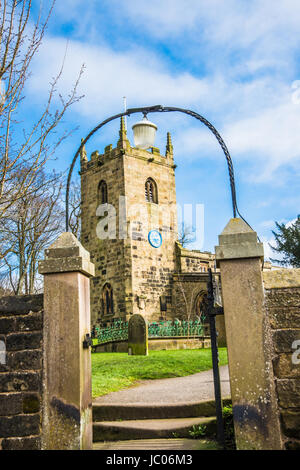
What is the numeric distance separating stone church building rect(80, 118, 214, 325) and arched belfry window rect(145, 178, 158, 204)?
0.14ft

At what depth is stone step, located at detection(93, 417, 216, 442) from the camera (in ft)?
17.5

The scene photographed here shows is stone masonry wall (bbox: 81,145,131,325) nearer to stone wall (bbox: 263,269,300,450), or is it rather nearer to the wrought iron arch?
the wrought iron arch

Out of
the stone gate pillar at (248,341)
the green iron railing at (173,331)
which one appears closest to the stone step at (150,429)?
the stone gate pillar at (248,341)

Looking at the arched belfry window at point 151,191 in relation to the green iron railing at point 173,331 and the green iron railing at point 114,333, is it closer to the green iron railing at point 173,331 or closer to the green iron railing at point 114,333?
the green iron railing at point 114,333

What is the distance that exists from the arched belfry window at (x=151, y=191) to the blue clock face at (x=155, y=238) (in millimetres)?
2058

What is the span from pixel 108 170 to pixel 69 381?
2193cm

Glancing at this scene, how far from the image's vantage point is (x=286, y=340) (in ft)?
14.9

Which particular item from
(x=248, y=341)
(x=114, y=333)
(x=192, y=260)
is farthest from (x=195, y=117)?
(x=192, y=260)

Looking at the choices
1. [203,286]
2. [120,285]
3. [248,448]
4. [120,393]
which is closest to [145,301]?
[120,285]

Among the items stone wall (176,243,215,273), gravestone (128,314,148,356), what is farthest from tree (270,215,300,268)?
gravestone (128,314,148,356)

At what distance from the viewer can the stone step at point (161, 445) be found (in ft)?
15.8

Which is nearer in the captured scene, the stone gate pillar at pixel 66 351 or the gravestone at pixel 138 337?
the stone gate pillar at pixel 66 351

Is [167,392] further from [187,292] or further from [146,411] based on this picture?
[187,292]

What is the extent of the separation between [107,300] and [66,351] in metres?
20.0
